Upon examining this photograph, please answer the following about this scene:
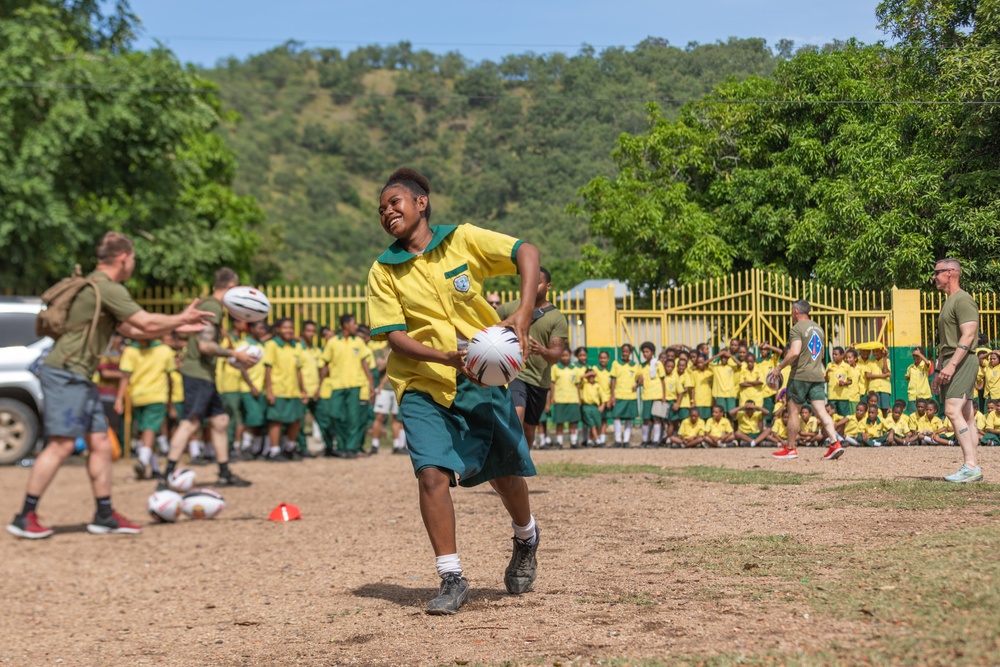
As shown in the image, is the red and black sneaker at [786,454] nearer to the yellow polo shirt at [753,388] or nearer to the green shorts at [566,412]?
the yellow polo shirt at [753,388]

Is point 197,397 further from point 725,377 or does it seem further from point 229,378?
point 725,377

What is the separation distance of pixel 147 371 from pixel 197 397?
8.89ft

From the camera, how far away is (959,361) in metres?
8.99

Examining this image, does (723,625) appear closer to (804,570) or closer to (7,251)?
(804,570)

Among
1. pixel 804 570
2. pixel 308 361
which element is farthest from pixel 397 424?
pixel 804 570

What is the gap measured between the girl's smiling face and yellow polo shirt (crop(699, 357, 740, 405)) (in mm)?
11327

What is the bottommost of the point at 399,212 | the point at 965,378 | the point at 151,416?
the point at 151,416

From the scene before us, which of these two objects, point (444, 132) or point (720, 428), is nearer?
point (720, 428)

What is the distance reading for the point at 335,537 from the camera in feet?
28.9

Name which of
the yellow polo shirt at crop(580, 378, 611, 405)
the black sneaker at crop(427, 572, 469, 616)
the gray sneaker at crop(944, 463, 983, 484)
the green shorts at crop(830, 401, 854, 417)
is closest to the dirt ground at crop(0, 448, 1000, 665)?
the black sneaker at crop(427, 572, 469, 616)

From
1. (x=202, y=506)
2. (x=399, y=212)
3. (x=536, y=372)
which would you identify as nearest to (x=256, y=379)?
(x=202, y=506)

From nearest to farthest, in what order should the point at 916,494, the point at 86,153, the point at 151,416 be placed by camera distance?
1. the point at 916,494
2. the point at 151,416
3. the point at 86,153

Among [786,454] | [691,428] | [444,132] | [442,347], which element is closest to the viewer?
[442,347]

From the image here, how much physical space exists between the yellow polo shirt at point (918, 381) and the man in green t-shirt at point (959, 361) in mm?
5844
